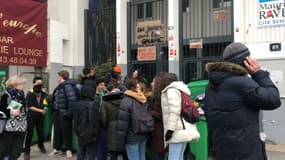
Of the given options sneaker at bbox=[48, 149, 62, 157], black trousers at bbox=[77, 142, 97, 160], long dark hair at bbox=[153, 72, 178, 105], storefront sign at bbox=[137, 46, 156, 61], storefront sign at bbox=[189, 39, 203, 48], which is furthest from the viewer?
storefront sign at bbox=[137, 46, 156, 61]

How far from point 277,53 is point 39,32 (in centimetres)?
668

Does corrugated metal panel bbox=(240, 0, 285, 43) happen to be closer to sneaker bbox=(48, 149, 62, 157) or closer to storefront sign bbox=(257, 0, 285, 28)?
storefront sign bbox=(257, 0, 285, 28)

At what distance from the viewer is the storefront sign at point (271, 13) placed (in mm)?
9992

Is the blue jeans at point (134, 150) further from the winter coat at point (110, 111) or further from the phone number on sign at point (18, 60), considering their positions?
the phone number on sign at point (18, 60)

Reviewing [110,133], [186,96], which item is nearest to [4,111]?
[110,133]

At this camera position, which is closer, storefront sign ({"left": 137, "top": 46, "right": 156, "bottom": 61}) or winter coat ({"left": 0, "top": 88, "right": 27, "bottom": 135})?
A: winter coat ({"left": 0, "top": 88, "right": 27, "bottom": 135})

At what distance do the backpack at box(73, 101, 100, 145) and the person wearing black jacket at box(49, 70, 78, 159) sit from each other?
1.08 metres

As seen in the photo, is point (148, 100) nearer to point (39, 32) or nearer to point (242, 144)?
point (242, 144)

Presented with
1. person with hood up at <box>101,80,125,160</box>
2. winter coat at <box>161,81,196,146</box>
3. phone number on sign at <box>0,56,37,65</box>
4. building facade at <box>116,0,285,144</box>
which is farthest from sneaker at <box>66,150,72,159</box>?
building facade at <box>116,0,285,144</box>

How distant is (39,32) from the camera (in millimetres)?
12719

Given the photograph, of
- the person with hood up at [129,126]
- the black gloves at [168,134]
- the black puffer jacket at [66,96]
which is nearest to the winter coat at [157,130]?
the person with hood up at [129,126]

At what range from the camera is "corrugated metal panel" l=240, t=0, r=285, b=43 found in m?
10.1

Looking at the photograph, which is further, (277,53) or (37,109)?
(277,53)

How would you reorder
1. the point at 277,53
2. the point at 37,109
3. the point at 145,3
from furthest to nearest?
the point at 145,3 < the point at 277,53 < the point at 37,109
